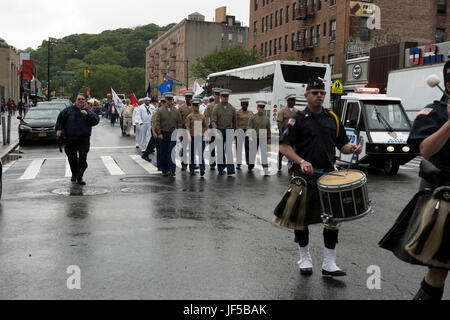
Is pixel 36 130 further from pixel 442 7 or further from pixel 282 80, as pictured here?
pixel 442 7

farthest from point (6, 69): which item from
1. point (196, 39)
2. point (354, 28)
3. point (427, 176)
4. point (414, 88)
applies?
point (427, 176)

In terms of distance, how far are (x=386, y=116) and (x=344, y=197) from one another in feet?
34.6

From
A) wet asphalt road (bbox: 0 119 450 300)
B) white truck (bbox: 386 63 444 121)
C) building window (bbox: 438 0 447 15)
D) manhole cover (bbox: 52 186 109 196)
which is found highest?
building window (bbox: 438 0 447 15)

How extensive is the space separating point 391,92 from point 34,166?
1724 centimetres

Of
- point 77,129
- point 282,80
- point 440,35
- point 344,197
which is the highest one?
point 440,35

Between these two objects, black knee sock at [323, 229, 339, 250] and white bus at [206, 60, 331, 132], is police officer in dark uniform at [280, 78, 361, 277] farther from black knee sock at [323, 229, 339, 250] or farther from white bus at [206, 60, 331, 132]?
white bus at [206, 60, 331, 132]

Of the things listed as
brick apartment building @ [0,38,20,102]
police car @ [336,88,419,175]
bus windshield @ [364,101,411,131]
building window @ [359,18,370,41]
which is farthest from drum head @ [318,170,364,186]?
brick apartment building @ [0,38,20,102]

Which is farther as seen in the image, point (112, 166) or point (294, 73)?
point (294, 73)

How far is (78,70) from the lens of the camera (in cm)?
12700

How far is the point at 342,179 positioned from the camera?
503cm

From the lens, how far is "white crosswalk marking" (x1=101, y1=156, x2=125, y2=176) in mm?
14086

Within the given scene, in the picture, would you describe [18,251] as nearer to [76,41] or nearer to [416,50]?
[416,50]

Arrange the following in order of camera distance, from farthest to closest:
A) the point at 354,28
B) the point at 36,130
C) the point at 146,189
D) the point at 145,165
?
the point at 354,28 < the point at 36,130 < the point at 145,165 < the point at 146,189
